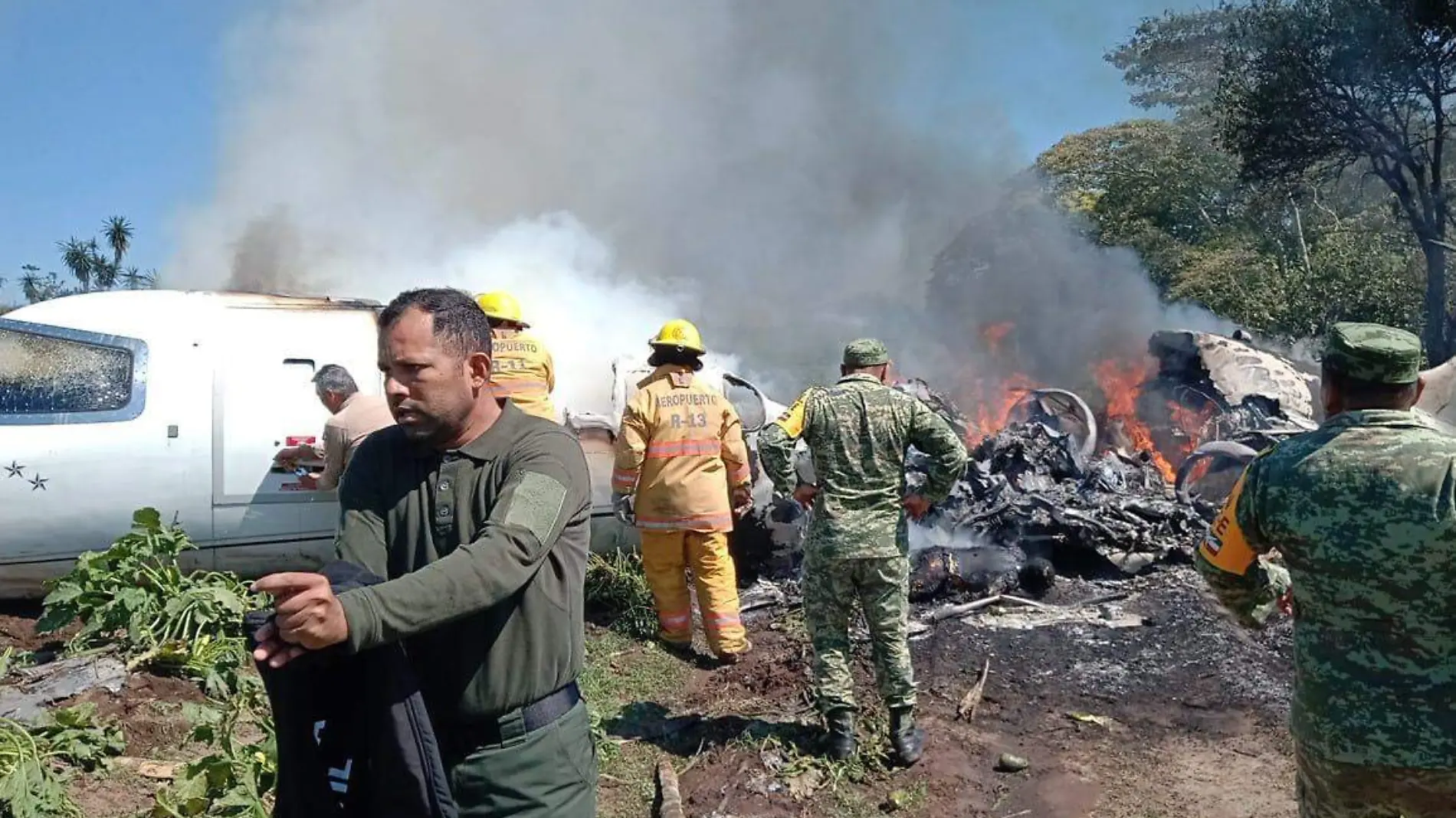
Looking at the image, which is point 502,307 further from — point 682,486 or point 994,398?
point 994,398

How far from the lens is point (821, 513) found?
4.74 meters

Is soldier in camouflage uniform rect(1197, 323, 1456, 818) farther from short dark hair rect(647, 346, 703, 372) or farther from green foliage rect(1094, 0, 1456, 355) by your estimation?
green foliage rect(1094, 0, 1456, 355)

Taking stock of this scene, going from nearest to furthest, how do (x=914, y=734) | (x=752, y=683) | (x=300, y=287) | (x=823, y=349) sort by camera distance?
(x=914, y=734) → (x=752, y=683) → (x=300, y=287) → (x=823, y=349)

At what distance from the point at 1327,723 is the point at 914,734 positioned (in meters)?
2.36

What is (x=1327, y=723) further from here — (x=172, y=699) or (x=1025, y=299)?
(x=1025, y=299)

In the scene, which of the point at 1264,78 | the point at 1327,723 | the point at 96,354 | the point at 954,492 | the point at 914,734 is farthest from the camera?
the point at 1264,78

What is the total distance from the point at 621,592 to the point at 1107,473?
462cm

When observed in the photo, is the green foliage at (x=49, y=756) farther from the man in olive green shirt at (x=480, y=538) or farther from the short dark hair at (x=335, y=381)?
the man in olive green shirt at (x=480, y=538)

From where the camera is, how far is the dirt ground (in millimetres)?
4246

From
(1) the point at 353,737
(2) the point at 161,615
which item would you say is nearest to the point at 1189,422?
(2) the point at 161,615

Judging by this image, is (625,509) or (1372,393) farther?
(625,509)

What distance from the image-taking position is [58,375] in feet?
19.7

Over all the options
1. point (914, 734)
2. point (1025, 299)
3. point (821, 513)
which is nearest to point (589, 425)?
point (821, 513)

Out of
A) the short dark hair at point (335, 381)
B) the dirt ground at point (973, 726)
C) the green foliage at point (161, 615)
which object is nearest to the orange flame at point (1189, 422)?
the dirt ground at point (973, 726)
